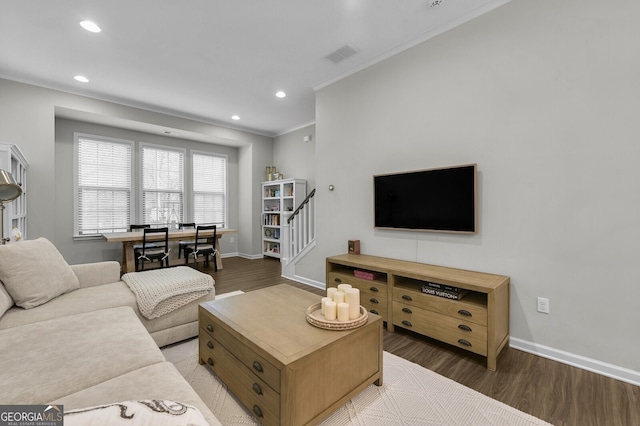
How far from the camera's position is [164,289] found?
2.39m

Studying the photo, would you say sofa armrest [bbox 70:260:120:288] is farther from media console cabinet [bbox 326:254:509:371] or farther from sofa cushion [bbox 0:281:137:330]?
media console cabinet [bbox 326:254:509:371]

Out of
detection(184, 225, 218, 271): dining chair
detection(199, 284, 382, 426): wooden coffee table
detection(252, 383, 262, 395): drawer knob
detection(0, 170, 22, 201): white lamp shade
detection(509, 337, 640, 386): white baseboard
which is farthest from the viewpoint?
detection(184, 225, 218, 271): dining chair

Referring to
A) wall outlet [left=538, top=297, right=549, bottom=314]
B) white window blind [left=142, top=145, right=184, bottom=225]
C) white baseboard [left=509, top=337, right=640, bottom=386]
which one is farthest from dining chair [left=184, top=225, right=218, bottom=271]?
wall outlet [left=538, top=297, right=549, bottom=314]

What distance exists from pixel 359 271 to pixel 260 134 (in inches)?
194

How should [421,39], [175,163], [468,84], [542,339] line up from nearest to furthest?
[542,339] < [468,84] < [421,39] < [175,163]

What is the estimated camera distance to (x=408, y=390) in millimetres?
1866

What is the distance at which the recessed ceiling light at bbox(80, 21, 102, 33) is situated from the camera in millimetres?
2820

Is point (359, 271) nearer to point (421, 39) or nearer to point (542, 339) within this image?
point (542, 339)

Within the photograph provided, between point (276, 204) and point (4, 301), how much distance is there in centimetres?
518

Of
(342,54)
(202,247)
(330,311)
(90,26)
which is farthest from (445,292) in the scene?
(202,247)

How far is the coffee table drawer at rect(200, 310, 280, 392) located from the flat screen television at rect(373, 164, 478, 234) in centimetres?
211

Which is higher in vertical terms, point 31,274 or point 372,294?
point 31,274

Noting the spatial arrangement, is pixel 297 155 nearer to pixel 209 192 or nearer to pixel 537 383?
pixel 209 192

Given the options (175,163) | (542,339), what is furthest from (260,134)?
(542,339)
